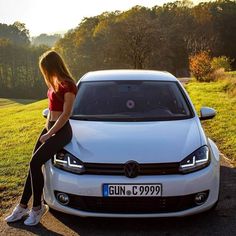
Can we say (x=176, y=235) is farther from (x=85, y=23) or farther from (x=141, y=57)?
(x=85, y=23)

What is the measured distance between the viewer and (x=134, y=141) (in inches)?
180

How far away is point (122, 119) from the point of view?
5.30 meters

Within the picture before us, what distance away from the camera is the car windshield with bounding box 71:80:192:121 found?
5473 millimetres

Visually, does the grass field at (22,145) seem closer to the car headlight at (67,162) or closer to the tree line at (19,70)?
the car headlight at (67,162)

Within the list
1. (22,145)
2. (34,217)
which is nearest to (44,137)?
(34,217)

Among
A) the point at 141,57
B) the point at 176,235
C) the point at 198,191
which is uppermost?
the point at 198,191

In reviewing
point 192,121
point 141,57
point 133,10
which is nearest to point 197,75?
point 141,57

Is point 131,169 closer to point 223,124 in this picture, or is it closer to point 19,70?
point 223,124

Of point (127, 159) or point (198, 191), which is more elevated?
point (127, 159)

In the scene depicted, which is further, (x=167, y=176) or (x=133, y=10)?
(x=133, y=10)

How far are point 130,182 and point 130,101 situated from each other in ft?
5.71

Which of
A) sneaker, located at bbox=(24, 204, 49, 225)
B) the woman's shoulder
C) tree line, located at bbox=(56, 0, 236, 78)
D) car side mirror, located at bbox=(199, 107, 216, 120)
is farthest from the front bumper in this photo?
tree line, located at bbox=(56, 0, 236, 78)

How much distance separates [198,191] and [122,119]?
1.38m

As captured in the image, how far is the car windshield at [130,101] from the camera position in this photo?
5.47 meters
